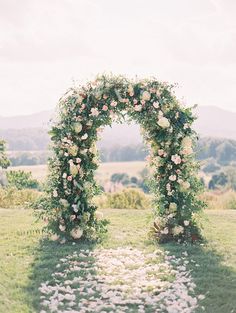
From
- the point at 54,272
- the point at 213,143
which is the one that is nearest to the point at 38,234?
the point at 54,272

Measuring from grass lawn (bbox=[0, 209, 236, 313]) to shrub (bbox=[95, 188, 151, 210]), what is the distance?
3421 mm

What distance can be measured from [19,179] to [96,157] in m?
10.6

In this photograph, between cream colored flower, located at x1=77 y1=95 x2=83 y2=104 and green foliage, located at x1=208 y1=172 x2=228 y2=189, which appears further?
green foliage, located at x1=208 y1=172 x2=228 y2=189

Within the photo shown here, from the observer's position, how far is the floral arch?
42.2 ft

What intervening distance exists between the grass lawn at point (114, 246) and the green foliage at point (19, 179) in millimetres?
6290

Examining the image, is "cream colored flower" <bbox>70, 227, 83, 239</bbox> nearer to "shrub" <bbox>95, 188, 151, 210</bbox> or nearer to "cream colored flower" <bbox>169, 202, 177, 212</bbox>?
"cream colored flower" <bbox>169, 202, 177, 212</bbox>

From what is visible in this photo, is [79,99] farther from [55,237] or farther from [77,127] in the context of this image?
[55,237]

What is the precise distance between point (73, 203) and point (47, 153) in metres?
1.46

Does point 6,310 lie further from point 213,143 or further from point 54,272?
point 213,143

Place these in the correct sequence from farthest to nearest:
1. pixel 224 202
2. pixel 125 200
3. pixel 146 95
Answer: pixel 224 202 < pixel 125 200 < pixel 146 95

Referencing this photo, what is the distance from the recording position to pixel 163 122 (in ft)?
41.5

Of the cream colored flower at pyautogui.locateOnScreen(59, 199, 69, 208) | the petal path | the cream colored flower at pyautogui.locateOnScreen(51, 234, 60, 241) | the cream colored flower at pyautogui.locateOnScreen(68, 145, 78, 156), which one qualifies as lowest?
the petal path

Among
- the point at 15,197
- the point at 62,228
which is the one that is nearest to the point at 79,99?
the point at 62,228

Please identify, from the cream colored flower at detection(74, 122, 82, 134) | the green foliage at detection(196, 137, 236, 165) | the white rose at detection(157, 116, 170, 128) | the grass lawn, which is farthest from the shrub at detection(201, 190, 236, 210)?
the green foliage at detection(196, 137, 236, 165)
